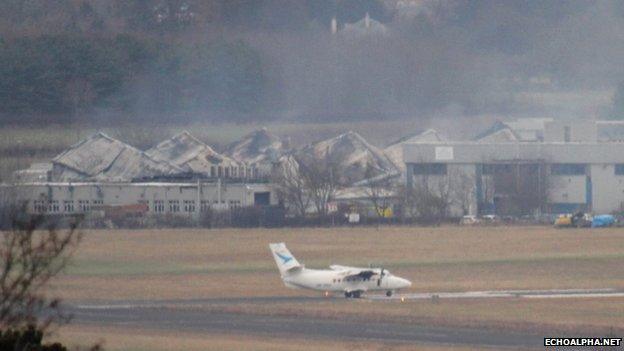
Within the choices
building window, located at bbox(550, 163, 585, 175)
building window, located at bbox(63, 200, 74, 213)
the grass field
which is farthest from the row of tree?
building window, located at bbox(63, 200, 74, 213)

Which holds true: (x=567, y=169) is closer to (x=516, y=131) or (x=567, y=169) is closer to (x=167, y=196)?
(x=516, y=131)

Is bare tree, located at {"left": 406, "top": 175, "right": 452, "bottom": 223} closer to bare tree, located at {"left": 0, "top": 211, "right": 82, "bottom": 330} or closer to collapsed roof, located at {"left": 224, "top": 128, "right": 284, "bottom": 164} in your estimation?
collapsed roof, located at {"left": 224, "top": 128, "right": 284, "bottom": 164}

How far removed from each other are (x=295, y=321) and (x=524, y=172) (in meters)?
36.5

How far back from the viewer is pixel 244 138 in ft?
208

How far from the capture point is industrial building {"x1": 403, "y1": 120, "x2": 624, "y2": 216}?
6581 cm

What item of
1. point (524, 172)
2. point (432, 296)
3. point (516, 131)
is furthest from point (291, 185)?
point (432, 296)

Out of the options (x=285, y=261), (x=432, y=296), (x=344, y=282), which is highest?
(x=285, y=261)

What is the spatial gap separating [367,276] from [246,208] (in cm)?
2461

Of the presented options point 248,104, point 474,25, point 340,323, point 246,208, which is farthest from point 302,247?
point 340,323

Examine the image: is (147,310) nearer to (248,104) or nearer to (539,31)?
(248,104)

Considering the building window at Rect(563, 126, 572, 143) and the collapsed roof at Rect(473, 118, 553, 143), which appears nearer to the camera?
A: the building window at Rect(563, 126, 572, 143)

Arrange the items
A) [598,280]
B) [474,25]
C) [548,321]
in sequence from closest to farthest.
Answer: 1. [548,321]
2. [598,280]
3. [474,25]

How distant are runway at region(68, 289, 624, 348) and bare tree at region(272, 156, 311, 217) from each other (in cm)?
2878

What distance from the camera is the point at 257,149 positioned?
67.7 m
